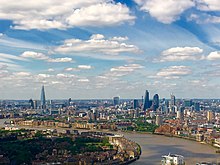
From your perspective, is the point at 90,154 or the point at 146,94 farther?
the point at 146,94

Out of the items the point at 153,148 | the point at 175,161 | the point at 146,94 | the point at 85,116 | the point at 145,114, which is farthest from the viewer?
the point at 146,94

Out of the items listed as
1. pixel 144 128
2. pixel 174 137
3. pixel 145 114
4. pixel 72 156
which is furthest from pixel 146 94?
pixel 72 156

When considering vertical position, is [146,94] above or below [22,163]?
above

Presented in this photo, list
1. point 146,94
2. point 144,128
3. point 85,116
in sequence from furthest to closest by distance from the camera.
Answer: point 146,94
point 85,116
point 144,128

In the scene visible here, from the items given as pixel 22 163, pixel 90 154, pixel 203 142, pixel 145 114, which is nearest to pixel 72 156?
pixel 90 154

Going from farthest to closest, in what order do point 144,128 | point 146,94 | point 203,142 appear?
point 146,94
point 144,128
point 203,142

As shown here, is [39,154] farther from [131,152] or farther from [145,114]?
[145,114]

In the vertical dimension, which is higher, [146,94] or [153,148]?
[146,94]

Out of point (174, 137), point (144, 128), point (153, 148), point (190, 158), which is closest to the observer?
point (190, 158)

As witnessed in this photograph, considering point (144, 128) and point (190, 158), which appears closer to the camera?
point (190, 158)

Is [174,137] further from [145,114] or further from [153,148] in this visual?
[145,114]
